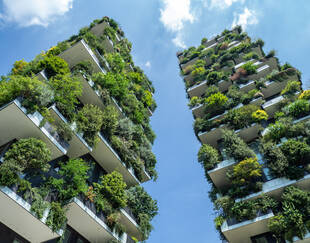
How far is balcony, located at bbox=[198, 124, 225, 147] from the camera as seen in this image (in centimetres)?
2734

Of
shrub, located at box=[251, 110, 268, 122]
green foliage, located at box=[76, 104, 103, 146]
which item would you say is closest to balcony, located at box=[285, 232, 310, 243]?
shrub, located at box=[251, 110, 268, 122]

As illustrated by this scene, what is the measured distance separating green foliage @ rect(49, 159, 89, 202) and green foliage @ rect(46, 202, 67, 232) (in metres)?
0.66

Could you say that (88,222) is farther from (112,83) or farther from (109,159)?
(112,83)

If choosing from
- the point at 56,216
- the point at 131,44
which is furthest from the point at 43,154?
the point at 131,44

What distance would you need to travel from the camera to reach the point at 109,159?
18.7 m

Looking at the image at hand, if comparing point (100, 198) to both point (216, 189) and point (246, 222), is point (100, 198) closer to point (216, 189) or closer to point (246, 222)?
point (246, 222)

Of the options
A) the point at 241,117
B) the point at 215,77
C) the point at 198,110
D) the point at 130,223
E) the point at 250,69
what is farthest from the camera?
the point at 215,77

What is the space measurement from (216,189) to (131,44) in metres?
22.3

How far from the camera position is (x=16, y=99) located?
484 inches

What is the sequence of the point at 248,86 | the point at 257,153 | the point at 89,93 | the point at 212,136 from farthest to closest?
the point at 248,86 < the point at 212,136 < the point at 257,153 < the point at 89,93

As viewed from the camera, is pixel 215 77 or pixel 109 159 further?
pixel 215 77

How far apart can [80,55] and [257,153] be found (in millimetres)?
17909

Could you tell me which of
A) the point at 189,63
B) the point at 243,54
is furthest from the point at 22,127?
the point at 189,63

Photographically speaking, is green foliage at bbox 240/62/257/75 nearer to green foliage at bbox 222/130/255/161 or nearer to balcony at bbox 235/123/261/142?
balcony at bbox 235/123/261/142
